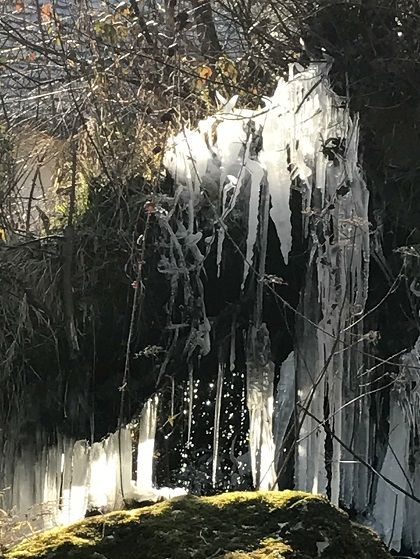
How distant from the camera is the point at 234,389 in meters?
4.02

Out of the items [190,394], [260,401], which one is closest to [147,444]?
[190,394]

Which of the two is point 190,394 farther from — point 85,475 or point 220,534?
point 220,534

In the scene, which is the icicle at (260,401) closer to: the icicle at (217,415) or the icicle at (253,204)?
the icicle at (217,415)

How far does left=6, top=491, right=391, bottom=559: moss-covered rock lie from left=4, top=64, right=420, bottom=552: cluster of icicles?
166 cm

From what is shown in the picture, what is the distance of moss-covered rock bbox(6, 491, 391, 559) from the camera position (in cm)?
177

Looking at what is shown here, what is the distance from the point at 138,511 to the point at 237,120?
7.93 feet

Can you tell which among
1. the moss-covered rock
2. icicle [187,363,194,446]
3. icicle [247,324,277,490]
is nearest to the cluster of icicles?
icicle [247,324,277,490]

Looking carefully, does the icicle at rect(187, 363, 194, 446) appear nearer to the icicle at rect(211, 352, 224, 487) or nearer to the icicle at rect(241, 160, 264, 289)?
the icicle at rect(211, 352, 224, 487)

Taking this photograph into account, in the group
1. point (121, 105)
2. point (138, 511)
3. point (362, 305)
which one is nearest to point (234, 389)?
point (362, 305)

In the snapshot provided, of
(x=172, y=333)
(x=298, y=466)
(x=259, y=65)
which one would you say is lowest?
(x=298, y=466)

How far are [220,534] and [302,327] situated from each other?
2.07 metres

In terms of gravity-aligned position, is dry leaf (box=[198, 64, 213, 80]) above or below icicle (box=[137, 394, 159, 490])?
above

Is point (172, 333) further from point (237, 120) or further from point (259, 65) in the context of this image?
point (259, 65)

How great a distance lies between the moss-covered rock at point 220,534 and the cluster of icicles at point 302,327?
1.66 metres
